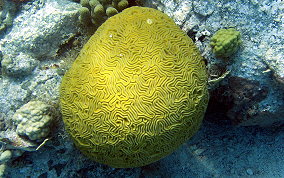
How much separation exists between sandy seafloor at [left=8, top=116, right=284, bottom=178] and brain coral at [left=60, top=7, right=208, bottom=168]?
1311 millimetres

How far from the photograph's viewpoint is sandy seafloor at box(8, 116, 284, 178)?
14.3ft

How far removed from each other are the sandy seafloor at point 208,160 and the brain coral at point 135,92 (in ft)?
4.30

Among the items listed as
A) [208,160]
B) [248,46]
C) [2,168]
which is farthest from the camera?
[208,160]

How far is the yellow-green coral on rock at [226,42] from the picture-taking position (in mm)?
3193

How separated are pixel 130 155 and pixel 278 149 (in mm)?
3455

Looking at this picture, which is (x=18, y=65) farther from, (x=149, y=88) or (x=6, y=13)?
(x=149, y=88)

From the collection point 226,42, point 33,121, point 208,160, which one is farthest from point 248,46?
point 33,121

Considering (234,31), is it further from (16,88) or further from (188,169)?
(16,88)

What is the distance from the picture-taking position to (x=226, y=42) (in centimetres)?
318

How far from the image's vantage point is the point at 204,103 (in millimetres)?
3391

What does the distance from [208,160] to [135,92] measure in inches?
115

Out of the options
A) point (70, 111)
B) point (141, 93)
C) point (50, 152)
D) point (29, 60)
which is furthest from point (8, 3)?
point (141, 93)

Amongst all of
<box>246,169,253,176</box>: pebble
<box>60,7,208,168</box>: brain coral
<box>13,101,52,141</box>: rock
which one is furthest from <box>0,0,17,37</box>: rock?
<box>246,169,253,176</box>: pebble

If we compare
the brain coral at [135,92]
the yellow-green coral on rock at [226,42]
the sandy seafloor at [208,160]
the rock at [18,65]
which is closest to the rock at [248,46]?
the yellow-green coral on rock at [226,42]
